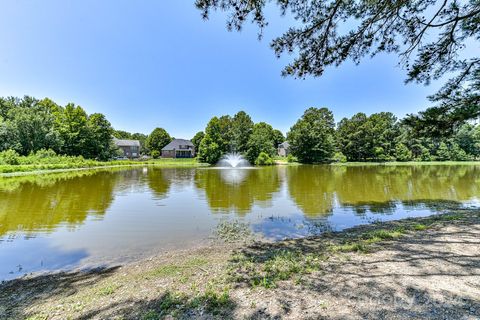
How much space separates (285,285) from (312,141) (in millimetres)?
45400

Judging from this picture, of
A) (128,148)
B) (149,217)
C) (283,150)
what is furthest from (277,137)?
(149,217)

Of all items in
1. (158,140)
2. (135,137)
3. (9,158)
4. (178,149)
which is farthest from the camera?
(135,137)

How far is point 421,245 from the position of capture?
14.6 feet

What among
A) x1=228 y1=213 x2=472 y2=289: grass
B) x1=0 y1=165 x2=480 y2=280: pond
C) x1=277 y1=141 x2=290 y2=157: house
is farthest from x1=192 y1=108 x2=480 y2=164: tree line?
x1=228 y1=213 x2=472 y2=289: grass

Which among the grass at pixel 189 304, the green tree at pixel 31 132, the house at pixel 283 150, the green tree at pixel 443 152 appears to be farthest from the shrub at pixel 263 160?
the grass at pixel 189 304

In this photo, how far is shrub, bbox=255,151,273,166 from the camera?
46.2m

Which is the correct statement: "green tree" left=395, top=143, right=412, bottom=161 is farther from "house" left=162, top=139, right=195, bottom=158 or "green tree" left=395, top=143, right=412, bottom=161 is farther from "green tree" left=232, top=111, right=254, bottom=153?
"house" left=162, top=139, right=195, bottom=158

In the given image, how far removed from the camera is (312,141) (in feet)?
151

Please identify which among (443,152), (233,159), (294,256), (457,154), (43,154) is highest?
(443,152)

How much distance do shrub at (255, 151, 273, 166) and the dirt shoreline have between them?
4096cm

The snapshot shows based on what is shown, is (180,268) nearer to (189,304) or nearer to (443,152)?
(189,304)

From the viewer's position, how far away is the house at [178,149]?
62875 millimetres

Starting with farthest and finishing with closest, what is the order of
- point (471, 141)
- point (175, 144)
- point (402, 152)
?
1. point (175, 144)
2. point (471, 141)
3. point (402, 152)

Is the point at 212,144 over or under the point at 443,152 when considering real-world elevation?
over
